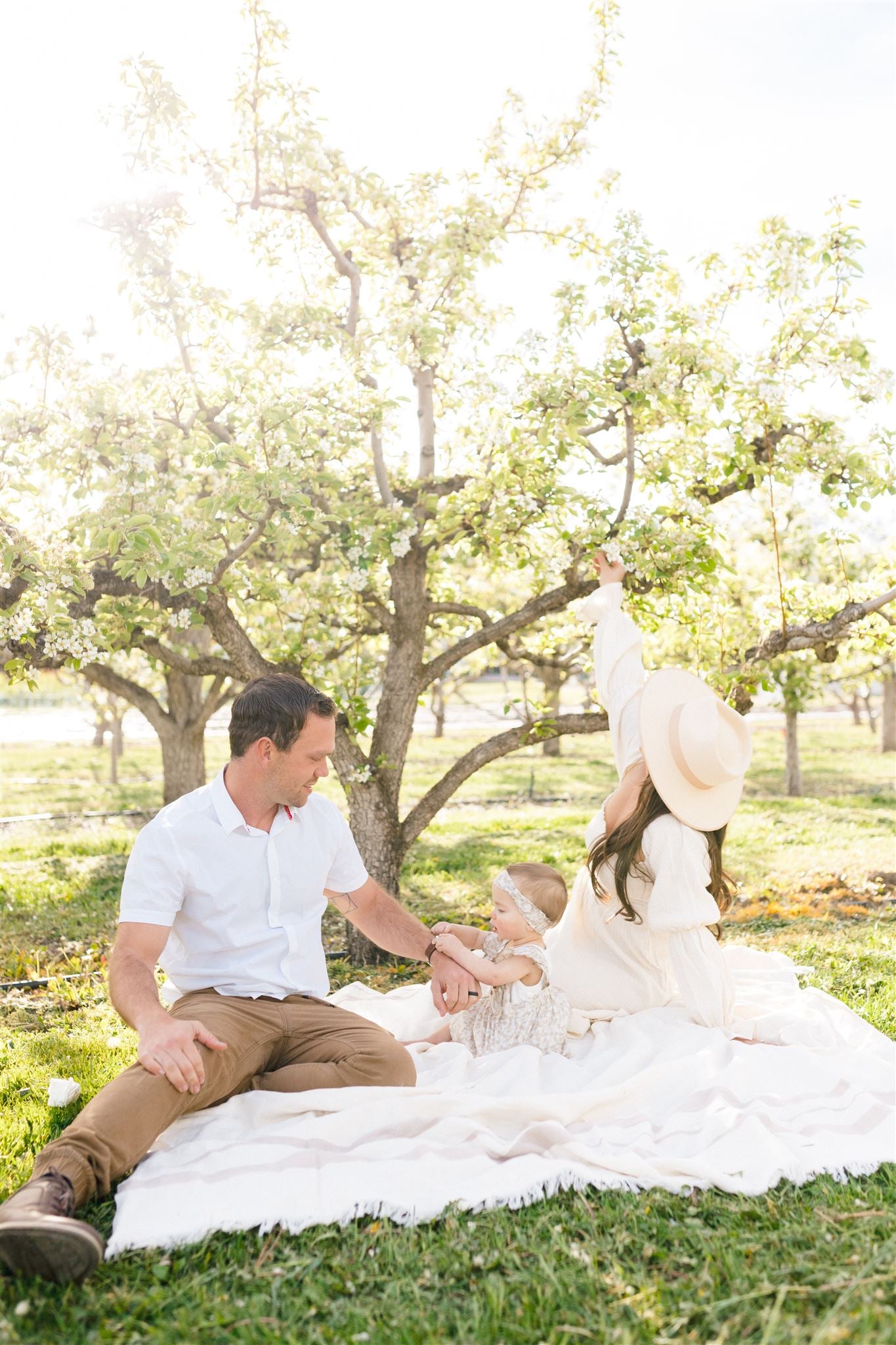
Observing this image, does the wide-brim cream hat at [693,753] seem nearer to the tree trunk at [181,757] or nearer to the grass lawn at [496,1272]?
the grass lawn at [496,1272]

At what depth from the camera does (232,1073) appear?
4.04 meters

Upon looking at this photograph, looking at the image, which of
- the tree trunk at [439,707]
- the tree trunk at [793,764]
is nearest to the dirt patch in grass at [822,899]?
the tree trunk at [793,764]

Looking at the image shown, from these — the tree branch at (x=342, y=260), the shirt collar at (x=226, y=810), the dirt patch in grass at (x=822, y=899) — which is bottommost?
the dirt patch in grass at (x=822, y=899)

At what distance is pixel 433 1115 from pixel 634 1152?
74cm

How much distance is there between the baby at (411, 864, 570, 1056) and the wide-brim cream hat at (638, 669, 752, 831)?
2.38ft

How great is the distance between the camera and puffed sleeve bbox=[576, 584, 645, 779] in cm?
580

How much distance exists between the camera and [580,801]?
1678 centimetres

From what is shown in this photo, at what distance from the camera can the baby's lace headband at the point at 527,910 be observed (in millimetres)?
4977

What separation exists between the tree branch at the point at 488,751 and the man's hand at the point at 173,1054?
395 centimetres

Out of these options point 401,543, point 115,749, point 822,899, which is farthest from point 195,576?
point 115,749

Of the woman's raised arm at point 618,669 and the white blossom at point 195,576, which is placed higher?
the white blossom at point 195,576

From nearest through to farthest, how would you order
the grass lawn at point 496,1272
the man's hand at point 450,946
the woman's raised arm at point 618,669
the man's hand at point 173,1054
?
the grass lawn at point 496,1272 → the man's hand at point 173,1054 → the man's hand at point 450,946 → the woman's raised arm at point 618,669

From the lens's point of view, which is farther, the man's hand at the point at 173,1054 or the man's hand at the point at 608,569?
the man's hand at the point at 608,569

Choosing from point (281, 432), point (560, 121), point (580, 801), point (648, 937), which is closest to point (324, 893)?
point (648, 937)
